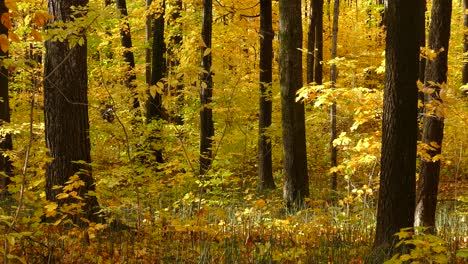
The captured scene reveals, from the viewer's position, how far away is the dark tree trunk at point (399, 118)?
4.54m

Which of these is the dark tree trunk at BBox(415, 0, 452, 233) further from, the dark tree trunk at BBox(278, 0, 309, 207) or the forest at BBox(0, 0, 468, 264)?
the dark tree trunk at BBox(278, 0, 309, 207)

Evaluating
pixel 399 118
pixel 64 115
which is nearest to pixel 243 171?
pixel 64 115

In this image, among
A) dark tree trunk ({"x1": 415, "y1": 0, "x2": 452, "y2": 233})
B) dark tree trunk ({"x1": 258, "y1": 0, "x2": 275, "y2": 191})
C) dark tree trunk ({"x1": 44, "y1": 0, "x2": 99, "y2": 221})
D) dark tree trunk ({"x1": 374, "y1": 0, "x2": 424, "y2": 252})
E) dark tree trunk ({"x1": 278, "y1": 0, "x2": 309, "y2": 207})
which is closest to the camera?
dark tree trunk ({"x1": 374, "y1": 0, "x2": 424, "y2": 252})

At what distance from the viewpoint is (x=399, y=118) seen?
4621mm

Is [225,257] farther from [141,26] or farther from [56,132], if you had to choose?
[141,26]

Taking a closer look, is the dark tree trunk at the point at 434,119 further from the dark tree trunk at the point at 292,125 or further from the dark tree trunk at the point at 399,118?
the dark tree trunk at the point at 292,125

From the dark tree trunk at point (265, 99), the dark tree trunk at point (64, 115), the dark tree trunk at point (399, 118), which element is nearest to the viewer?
the dark tree trunk at point (399, 118)

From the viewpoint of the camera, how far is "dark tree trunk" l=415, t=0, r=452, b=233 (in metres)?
6.87

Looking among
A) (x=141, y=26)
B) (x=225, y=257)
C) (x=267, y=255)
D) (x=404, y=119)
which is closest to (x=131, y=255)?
(x=225, y=257)

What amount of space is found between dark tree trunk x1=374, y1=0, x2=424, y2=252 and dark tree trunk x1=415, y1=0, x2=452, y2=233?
2398mm

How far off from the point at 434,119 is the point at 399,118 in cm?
275

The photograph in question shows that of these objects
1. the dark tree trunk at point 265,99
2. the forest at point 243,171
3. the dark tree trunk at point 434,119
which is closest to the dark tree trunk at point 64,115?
the forest at point 243,171

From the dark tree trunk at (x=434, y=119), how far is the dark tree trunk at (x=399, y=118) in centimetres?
240

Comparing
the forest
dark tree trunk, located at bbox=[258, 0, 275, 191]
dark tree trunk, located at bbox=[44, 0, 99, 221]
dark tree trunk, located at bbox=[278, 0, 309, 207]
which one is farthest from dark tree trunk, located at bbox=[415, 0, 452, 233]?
dark tree trunk, located at bbox=[258, 0, 275, 191]
